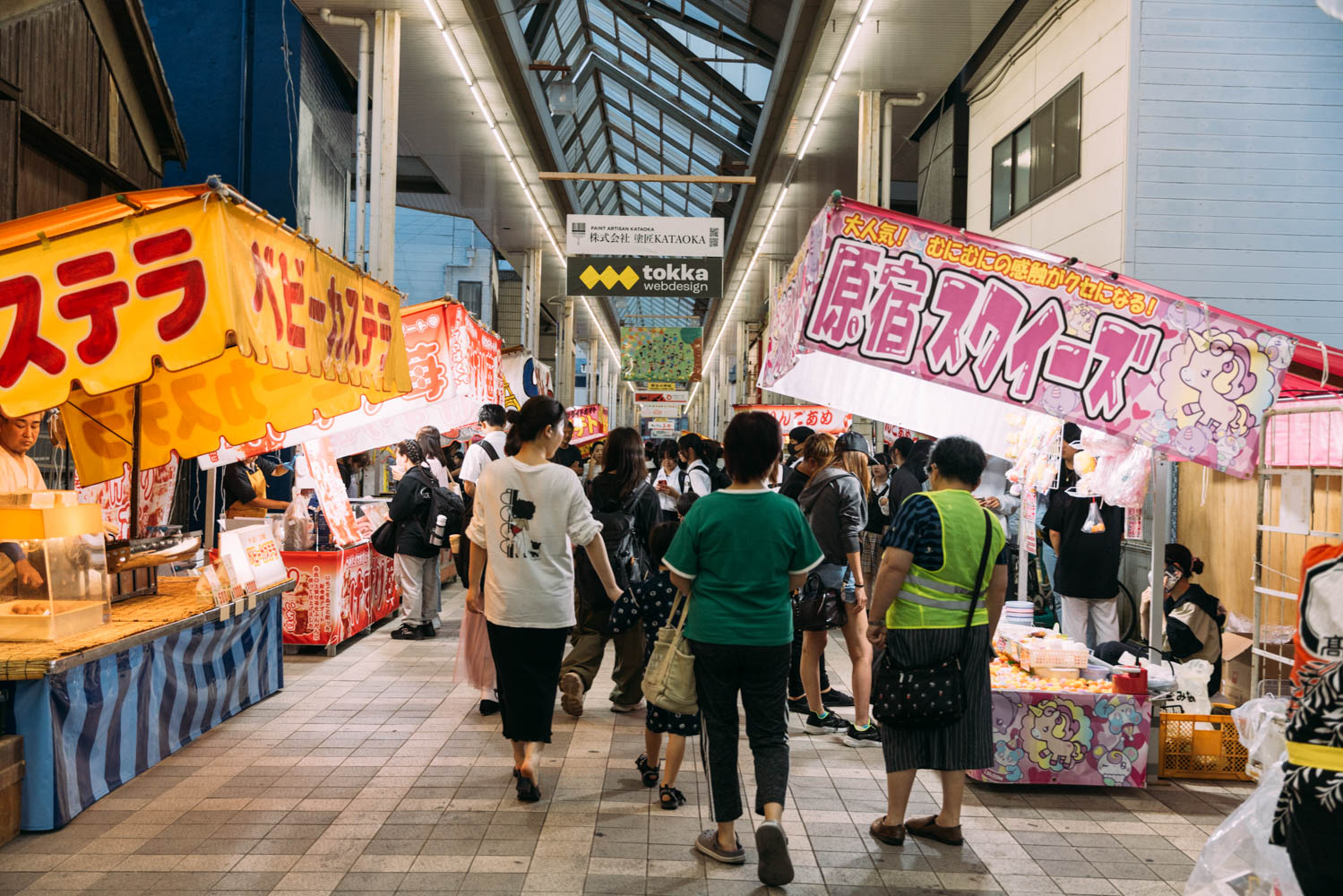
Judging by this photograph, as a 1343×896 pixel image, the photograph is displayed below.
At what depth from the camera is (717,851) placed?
3.96 m

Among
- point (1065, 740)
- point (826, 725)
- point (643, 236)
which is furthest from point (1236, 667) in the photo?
point (643, 236)

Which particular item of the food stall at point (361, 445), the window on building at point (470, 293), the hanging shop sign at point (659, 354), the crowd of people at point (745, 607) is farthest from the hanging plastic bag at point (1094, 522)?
the hanging shop sign at point (659, 354)

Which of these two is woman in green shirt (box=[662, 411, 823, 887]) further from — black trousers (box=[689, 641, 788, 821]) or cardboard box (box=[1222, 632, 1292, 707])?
cardboard box (box=[1222, 632, 1292, 707])

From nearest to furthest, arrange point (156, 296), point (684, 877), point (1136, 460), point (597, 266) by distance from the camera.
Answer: point (684, 877), point (156, 296), point (1136, 460), point (597, 266)

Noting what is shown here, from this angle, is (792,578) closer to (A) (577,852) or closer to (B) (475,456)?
(A) (577,852)

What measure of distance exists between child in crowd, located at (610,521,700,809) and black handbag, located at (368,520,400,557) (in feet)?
11.8

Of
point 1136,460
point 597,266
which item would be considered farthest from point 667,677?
point 597,266

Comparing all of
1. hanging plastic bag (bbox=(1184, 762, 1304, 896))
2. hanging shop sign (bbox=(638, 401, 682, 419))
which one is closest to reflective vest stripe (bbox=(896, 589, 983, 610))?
hanging plastic bag (bbox=(1184, 762, 1304, 896))

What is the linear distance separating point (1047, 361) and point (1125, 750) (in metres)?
1.97

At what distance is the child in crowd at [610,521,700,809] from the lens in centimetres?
451

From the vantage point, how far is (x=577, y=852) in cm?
400

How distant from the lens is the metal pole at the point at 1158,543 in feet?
16.8

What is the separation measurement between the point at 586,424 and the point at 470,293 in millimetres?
3970

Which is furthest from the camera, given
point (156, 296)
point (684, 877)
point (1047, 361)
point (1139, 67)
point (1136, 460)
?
point (1139, 67)
